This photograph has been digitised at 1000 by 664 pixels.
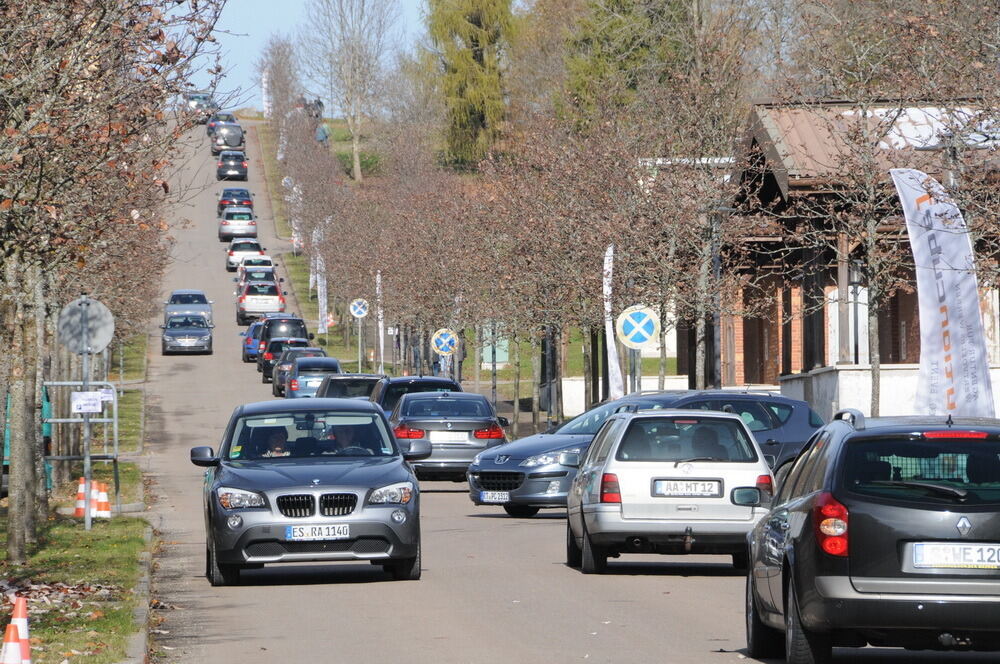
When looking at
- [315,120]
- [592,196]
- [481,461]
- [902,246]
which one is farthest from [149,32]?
[315,120]

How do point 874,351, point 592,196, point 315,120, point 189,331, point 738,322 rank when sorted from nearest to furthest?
point 874,351 < point 592,196 < point 738,322 < point 189,331 < point 315,120

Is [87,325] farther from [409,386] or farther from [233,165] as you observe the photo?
[233,165]

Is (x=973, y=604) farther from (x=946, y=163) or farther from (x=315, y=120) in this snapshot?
(x=315, y=120)

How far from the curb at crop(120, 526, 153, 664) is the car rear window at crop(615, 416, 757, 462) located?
164 inches

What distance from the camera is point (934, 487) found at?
376 inches

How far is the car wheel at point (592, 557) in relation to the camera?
16.6m

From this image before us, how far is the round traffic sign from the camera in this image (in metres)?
23.4

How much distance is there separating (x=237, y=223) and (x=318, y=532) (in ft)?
264

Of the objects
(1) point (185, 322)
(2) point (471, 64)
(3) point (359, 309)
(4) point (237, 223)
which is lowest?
(1) point (185, 322)

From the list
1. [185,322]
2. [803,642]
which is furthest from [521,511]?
[185,322]

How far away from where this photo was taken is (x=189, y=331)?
219 feet

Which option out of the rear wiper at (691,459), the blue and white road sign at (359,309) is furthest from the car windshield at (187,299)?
the rear wiper at (691,459)

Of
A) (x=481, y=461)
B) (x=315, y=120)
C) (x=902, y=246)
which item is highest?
(x=315, y=120)

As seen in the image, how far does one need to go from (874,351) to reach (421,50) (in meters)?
74.7
